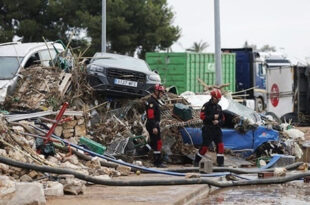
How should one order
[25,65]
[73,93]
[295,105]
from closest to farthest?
1. [73,93]
2. [25,65]
3. [295,105]

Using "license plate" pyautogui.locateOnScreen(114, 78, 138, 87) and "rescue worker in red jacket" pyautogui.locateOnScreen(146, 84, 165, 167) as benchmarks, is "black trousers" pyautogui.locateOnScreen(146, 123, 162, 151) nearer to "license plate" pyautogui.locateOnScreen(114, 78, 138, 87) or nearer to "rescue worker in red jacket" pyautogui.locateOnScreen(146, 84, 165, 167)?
"rescue worker in red jacket" pyautogui.locateOnScreen(146, 84, 165, 167)

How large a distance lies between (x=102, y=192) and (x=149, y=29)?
35.4 m

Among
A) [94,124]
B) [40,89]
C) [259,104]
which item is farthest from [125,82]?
[259,104]

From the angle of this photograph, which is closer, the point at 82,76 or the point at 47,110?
the point at 47,110

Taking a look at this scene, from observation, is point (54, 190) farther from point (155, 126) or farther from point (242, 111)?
point (242, 111)

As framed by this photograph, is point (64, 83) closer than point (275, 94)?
Yes

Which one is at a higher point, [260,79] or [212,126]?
[260,79]

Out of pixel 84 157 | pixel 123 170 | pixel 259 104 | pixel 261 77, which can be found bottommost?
pixel 259 104

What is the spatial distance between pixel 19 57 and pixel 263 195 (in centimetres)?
890

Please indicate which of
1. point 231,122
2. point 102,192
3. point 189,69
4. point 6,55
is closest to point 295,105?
point 189,69

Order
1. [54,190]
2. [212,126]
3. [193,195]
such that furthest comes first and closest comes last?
1. [212,126]
2. [193,195]
3. [54,190]

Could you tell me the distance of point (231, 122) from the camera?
17750 millimetres

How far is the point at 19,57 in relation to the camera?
18312mm

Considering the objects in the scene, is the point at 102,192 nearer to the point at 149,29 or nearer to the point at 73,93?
the point at 73,93
